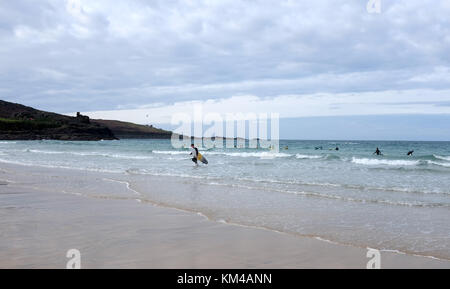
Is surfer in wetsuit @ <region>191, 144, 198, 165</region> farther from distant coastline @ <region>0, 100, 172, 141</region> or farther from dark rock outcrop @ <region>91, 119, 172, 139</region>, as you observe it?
dark rock outcrop @ <region>91, 119, 172, 139</region>

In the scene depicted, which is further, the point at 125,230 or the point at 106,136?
the point at 106,136

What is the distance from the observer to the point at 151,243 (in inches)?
258

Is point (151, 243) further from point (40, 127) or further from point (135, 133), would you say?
point (135, 133)

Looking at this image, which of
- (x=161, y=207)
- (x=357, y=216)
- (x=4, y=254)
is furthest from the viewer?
(x=161, y=207)

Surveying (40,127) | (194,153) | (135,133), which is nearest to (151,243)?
(194,153)

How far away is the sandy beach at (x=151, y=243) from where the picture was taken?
5.57 metres

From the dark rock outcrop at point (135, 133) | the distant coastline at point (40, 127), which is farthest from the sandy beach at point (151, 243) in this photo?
the dark rock outcrop at point (135, 133)

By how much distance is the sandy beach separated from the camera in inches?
219

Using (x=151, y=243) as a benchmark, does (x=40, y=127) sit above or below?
above

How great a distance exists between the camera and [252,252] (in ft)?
20.2

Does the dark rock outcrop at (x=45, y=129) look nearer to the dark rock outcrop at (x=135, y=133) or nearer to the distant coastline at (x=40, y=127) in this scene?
the distant coastline at (x=40, y=127)
